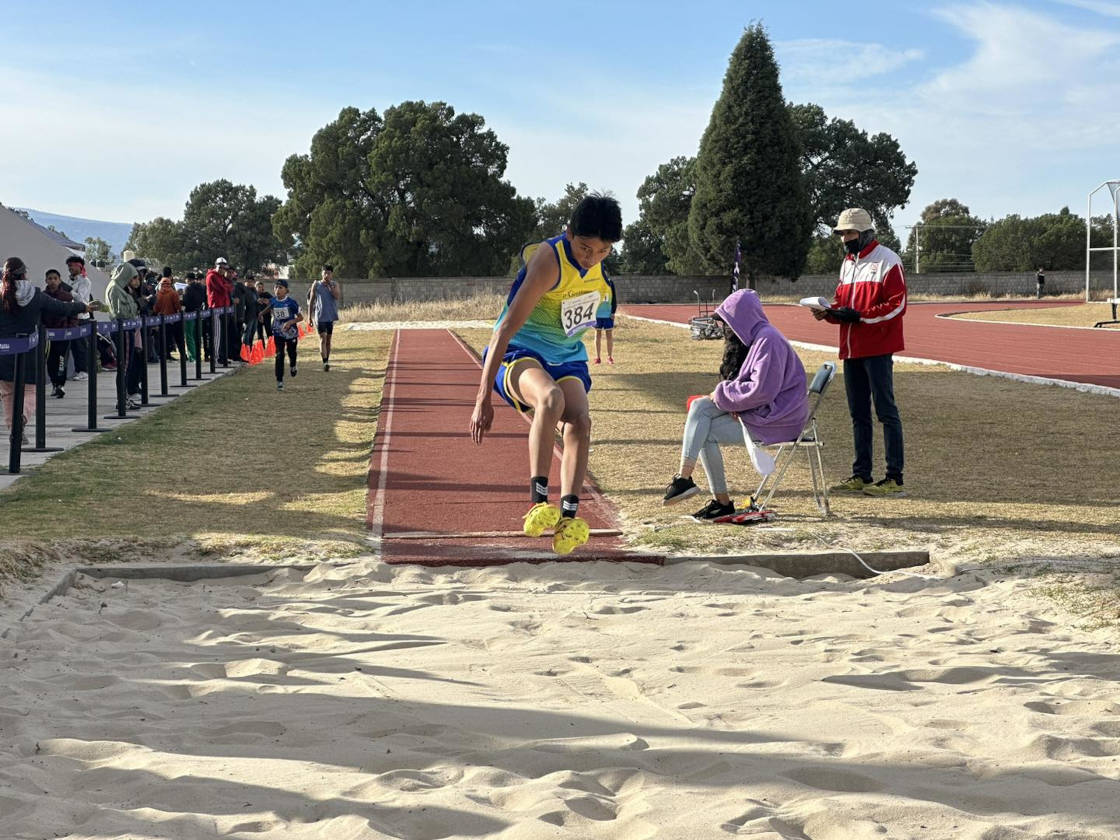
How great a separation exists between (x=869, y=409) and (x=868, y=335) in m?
0.58

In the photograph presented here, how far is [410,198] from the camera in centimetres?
7594

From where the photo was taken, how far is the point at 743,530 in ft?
26.3

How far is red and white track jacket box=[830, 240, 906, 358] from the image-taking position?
9.20 metres

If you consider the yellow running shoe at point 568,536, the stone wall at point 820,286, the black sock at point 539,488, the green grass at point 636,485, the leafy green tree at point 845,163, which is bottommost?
the green grass at point 636,485

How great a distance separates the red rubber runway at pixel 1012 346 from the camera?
826 inches

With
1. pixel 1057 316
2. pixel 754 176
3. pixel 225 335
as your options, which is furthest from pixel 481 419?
pixel 754 176

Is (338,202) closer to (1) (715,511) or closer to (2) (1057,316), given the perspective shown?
(2) (1057,316)

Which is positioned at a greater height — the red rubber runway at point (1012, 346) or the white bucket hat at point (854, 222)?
the white bucket hat at point (854, 222)

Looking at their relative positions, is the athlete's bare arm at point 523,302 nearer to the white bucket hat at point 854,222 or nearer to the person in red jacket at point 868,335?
the person in red jacket at point 868,335

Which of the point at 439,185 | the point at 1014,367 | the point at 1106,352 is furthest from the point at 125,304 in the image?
the point at 439,185

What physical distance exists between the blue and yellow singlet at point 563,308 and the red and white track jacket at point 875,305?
2.93 m

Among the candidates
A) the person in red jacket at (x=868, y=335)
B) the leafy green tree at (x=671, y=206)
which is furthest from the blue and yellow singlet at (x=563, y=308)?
the leafy green tree at (x=671, y=206)

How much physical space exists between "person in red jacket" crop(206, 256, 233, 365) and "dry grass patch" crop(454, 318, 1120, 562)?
9.63m

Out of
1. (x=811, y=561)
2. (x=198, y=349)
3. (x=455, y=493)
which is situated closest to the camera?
(x=811, y=561)
